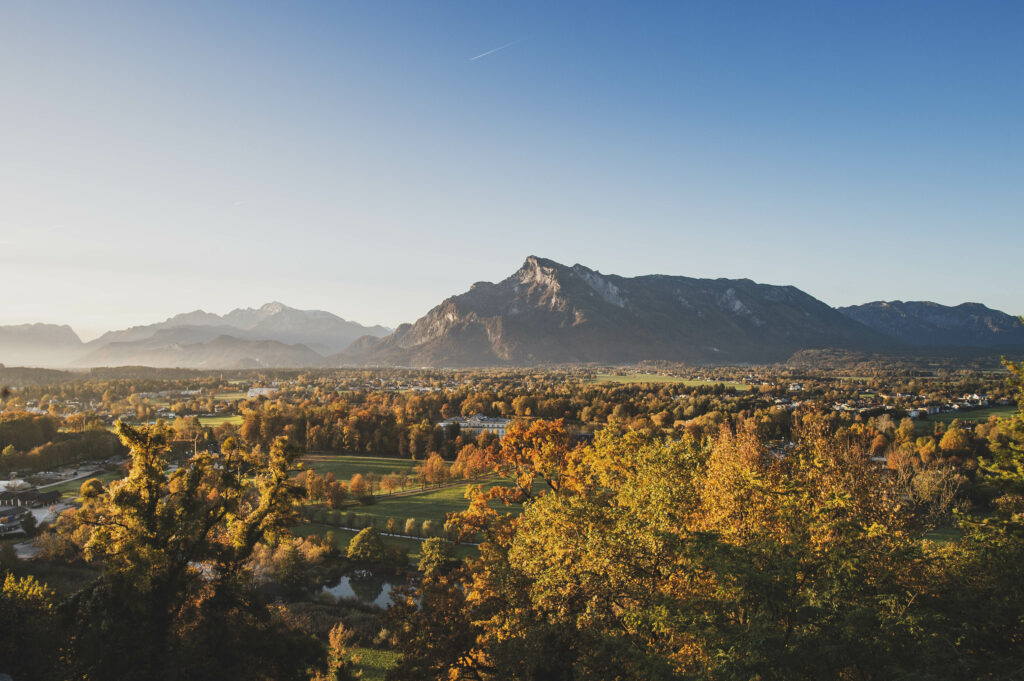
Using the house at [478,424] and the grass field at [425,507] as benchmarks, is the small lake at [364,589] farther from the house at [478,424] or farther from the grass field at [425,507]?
the house at [478,424]

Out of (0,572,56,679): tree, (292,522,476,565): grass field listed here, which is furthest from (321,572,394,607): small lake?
(0,572,56,679): tree

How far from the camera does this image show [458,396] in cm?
11000

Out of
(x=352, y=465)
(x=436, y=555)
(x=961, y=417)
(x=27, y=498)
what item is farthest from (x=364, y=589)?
(x=961, y=417)

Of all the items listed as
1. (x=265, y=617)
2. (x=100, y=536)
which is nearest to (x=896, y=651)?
(x=265, y=617)

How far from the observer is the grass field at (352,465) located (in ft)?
214

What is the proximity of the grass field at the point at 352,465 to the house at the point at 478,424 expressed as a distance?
1124cm

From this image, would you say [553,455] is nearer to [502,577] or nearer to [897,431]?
[502,577]

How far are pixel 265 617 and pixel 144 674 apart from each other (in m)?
2.86

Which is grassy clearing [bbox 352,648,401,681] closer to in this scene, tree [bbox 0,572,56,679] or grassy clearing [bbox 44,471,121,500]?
tree [bbox 0,572,56,679]

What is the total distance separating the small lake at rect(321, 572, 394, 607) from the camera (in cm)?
3299

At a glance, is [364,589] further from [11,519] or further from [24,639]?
[11,519]

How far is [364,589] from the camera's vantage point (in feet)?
113

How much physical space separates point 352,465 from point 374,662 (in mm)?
46891

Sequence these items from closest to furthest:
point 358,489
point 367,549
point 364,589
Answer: point 364,589 → point 367,549 → point 358,489
